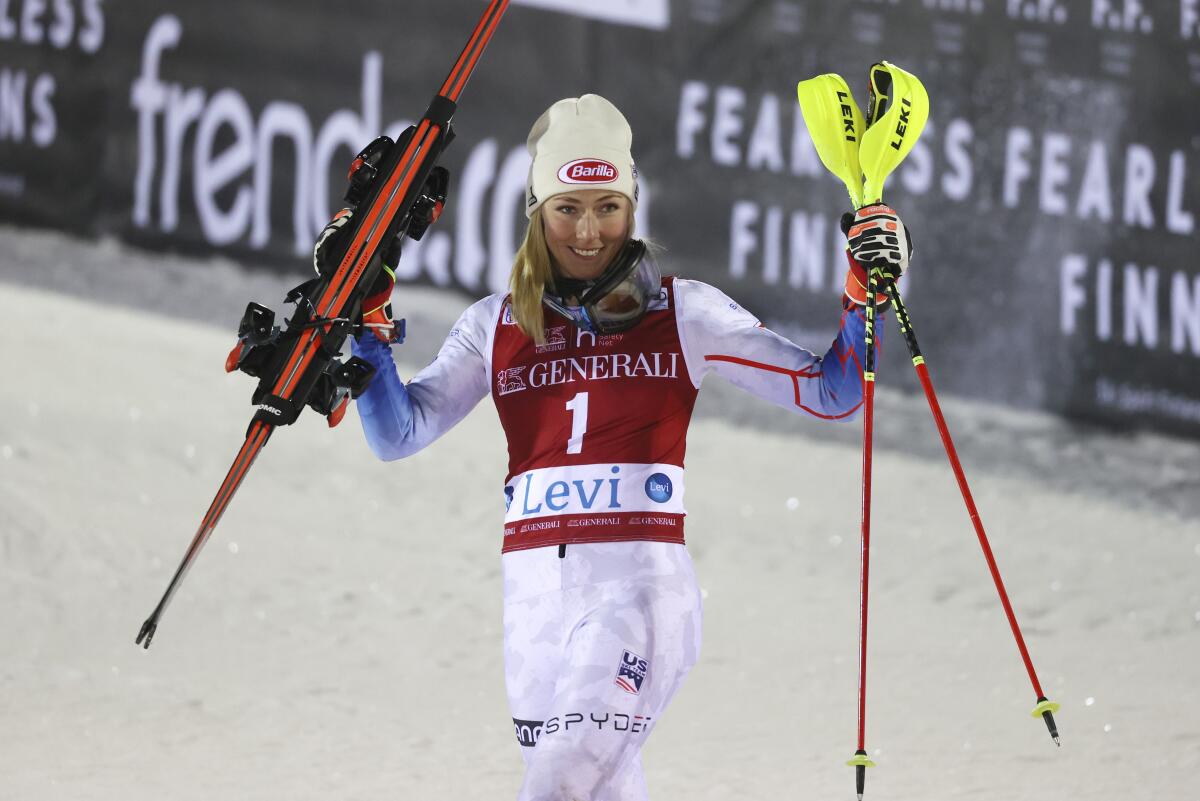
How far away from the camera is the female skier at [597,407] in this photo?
285 cm

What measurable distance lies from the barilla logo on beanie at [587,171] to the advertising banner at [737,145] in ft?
14.2

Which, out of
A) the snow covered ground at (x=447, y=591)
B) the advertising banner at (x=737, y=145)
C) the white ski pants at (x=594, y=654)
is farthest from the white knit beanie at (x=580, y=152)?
the advertising banner at (x=737, y=145)

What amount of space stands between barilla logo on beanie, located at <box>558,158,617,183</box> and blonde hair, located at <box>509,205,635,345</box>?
0.26 ft

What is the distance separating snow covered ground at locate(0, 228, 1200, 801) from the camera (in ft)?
15.4

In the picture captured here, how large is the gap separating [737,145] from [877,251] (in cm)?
462

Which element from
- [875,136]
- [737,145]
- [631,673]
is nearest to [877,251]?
[875,136]

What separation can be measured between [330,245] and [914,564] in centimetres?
385

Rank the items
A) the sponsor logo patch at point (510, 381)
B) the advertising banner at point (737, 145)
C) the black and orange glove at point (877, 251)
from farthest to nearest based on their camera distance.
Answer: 1. the advertising banner at point (737, 145)
2. the sponsor logo patch at point (510, 381)
3. the black and orange glove at point (877, 251)

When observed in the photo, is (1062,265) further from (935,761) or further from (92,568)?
(92,568)

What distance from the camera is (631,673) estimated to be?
281 cm

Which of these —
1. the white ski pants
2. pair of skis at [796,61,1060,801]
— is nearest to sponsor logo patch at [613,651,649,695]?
the white ski pants

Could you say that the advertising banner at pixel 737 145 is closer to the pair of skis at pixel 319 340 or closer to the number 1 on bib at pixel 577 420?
the pair of skis at pixel 319 340

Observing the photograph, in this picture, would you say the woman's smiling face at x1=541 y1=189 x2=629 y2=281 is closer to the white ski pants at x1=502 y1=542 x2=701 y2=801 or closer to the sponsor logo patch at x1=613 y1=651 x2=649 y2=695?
the white ski pants at x1=502 y1=542 x2=701 y2=801

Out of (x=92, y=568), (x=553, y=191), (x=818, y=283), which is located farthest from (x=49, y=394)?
(x=553, y=191)
